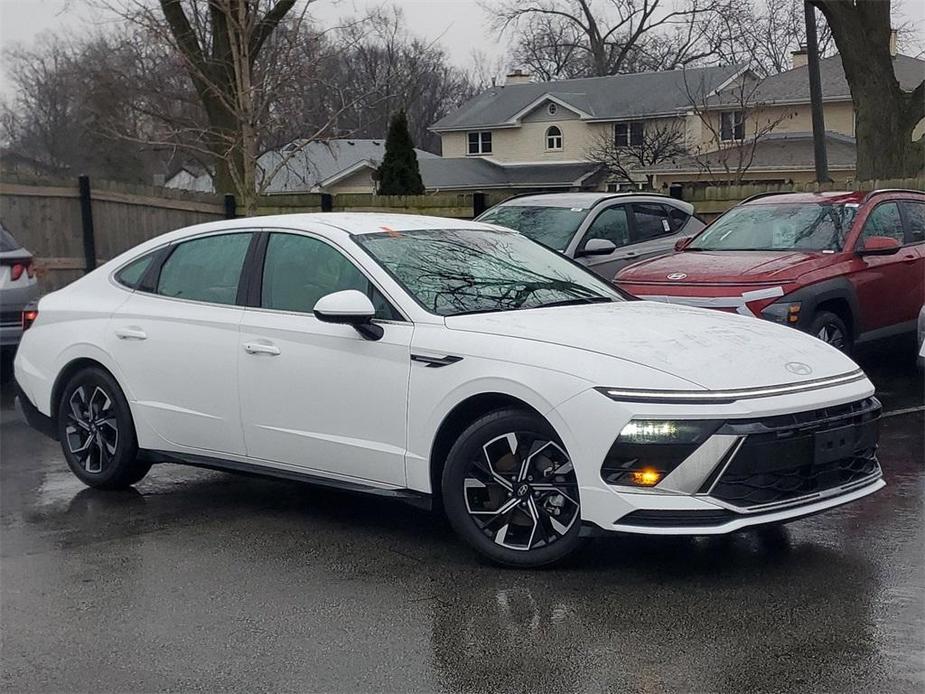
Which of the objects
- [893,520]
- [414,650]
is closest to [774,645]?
[414,650]

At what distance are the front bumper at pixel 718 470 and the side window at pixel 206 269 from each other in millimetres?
2394

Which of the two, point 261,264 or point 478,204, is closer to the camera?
point 261,264

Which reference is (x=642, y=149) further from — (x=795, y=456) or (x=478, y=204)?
(x=795, y=456)

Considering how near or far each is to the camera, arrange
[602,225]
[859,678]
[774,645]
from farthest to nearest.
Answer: [602,225]
[774,645]
[859,678]

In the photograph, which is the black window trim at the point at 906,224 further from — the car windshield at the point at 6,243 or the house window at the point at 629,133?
the house window at the point at 629,133

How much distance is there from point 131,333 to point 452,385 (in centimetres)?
234

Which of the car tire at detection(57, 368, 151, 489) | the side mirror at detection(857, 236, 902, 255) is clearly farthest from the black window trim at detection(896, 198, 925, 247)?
the car tire at detection(57, 368, 151, 489)

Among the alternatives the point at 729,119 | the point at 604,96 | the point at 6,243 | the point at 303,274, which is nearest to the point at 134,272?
the point at 303,274

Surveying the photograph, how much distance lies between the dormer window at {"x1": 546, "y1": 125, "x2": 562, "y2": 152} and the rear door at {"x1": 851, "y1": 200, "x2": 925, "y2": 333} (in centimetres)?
4273

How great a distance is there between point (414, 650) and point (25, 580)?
2103mm

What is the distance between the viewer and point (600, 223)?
501 inches

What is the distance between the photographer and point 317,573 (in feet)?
18.0

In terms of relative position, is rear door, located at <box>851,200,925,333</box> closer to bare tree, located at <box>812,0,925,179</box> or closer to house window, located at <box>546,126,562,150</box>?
bare tree, located at <box>812,0,925,179</box>

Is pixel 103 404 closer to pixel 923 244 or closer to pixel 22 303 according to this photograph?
pixel 22 303
